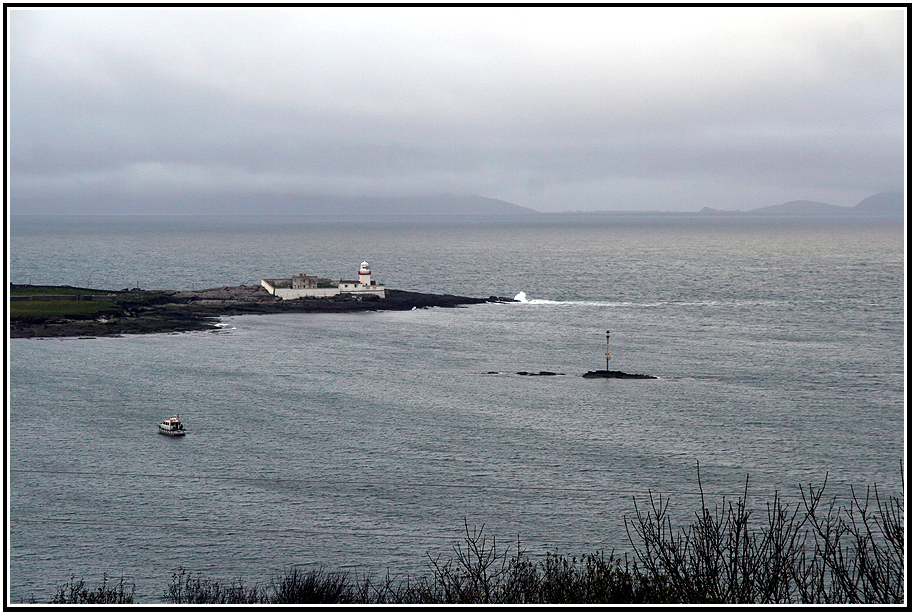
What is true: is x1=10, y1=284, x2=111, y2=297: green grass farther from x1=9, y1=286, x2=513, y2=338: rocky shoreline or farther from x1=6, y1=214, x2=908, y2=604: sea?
x1=6, y1=214, x2=908, y2=604: sea

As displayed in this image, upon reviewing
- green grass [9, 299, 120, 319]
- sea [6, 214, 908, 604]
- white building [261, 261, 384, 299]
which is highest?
white building [261, 261, 384, 299]

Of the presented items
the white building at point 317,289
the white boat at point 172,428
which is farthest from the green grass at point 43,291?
the white boat at point 172,428

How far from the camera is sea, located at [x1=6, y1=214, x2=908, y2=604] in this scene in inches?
795

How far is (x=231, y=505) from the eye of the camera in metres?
22.4

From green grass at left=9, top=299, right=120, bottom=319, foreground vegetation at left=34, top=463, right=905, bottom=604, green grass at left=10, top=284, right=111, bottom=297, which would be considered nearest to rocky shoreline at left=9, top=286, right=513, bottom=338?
green grass at left=9, top=299, right=120, bottom=319

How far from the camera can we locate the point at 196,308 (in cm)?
5941

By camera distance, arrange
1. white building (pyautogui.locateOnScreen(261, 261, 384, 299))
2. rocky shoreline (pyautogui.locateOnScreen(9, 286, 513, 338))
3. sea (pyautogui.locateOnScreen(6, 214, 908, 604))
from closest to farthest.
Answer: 1. sea (pyautogui.locateOnScreen(6, 214, 908, 604))
2. rocky shoreline (pyautogui.locateOnScreen(9, 286, 513, 338))
3. white building (pyautogui.locateOnScreen(261, 261, 384, 299))

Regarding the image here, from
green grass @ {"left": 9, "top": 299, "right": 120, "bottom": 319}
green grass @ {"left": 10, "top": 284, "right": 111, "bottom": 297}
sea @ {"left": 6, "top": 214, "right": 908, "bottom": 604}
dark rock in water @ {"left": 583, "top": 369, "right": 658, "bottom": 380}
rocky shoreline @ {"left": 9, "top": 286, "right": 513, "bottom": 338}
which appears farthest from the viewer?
green grass @ {"left": 10, "top": 284, "right": 111, "bottom": 297}

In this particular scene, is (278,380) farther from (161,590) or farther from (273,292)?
(273,292)

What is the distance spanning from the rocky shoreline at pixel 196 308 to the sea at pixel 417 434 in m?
2.54

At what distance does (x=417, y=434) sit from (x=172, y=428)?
27.3 feet

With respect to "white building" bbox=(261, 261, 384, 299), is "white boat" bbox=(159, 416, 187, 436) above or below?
below

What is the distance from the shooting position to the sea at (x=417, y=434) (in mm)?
20188

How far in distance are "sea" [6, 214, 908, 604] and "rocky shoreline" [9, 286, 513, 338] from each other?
254cm
